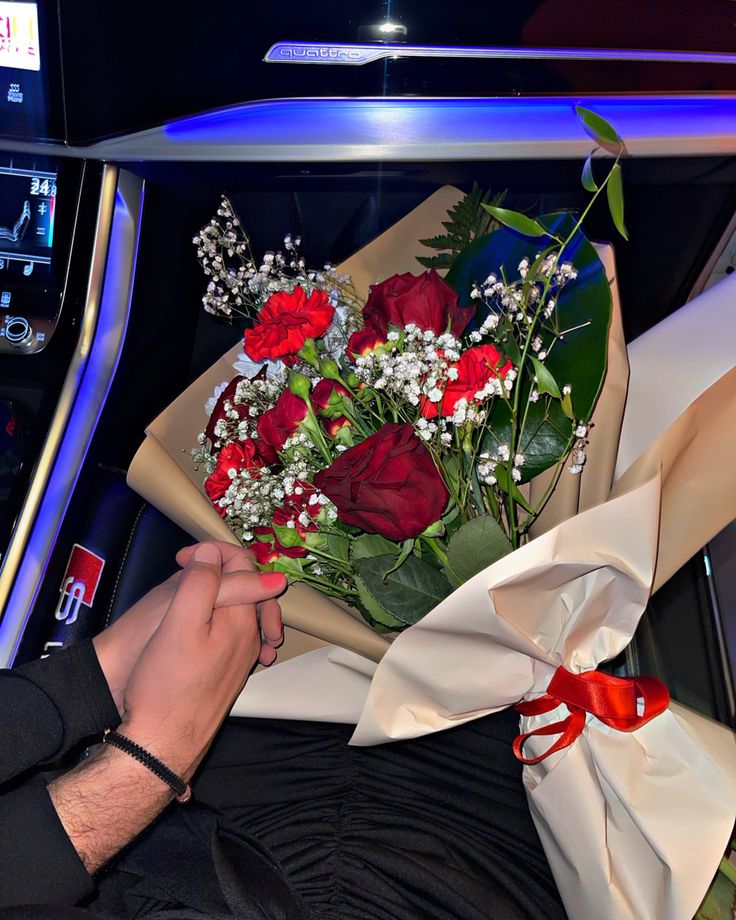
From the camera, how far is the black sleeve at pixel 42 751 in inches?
25.8

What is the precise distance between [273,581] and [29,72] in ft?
2.74

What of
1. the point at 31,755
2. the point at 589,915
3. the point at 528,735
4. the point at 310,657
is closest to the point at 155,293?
the point at 310,657

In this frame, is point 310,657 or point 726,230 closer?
point 310,657

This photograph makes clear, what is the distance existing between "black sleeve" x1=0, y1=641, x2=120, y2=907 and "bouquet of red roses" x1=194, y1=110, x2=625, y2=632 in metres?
0.20

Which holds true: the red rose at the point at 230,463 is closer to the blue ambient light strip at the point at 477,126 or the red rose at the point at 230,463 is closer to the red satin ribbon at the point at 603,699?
the red satin ribbon at the point at 603,699

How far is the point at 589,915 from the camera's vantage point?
727 millimetres

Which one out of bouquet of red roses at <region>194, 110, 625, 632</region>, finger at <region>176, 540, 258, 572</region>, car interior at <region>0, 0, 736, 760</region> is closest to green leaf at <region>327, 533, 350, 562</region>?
bouquet of red roses at <region>194, 110, 625, 632</region>

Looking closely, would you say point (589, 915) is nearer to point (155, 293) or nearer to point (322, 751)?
point (322, 751)

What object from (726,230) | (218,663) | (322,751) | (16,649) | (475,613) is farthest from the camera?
(726,230)

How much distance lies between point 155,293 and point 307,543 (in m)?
0.67

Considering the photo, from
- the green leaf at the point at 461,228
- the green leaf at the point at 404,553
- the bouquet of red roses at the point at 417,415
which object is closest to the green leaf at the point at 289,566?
the bouquet of red roses at the point at 417,415

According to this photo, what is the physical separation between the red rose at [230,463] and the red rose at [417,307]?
0.17 meters

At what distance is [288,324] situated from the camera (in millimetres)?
717

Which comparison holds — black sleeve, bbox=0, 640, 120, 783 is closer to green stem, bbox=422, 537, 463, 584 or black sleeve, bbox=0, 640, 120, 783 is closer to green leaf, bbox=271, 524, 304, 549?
green leaf, bbox=271, 524, 304, 549
